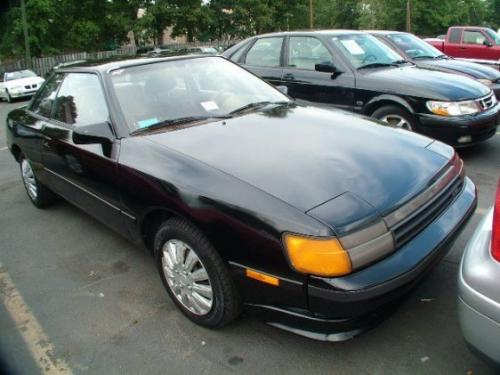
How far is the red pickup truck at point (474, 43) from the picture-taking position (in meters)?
12.1

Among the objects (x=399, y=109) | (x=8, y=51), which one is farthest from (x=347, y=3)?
(x=399, y=109)

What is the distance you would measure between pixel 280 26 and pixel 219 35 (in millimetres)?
7939

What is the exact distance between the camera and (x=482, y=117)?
16.5 feet

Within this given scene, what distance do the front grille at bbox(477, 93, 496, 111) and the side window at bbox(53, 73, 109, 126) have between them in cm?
411

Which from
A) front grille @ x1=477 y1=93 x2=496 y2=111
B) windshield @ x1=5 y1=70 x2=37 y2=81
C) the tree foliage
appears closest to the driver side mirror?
front grille @ x1=477 y1=93 x2=496 y2=111

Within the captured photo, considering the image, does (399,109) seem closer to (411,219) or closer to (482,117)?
(482,117)

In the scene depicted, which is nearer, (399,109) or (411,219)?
(411,219)

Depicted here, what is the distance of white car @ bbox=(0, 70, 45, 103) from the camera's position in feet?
56.3

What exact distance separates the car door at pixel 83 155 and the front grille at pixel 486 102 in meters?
4.13

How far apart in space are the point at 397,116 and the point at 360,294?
3815 mm

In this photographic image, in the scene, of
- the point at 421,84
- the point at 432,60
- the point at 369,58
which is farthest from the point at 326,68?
the point at 432,60

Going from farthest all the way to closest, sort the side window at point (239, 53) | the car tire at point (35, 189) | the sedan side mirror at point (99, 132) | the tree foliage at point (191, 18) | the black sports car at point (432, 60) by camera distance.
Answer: the tree foliage at point (191, 18) < the side window at point (239, 53) < the black sports car at point (432, 60) < the car tire at point (35, 189) < the sedan side mirror at point (99, 132)

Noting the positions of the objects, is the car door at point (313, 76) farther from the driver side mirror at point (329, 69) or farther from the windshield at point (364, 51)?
the windshield at point (364, 51)

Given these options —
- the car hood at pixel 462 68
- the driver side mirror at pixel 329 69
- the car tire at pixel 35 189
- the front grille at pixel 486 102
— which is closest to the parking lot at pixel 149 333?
the car tire at pixel 35 189
